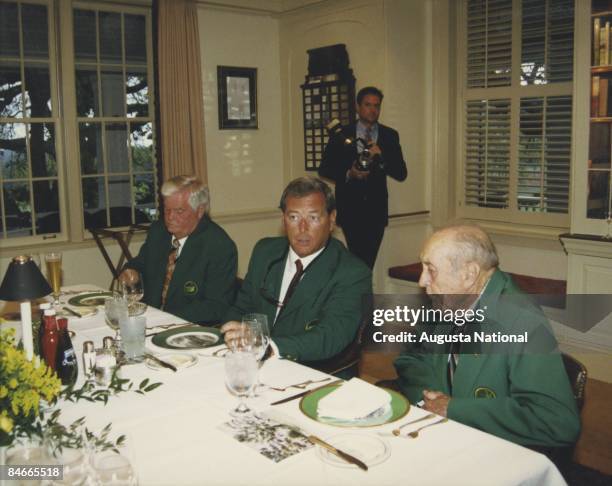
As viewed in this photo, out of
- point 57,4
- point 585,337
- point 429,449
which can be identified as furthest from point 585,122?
point 57,4

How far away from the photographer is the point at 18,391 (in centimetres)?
119

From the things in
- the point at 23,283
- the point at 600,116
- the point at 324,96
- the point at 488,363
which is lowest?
the point at 488,363

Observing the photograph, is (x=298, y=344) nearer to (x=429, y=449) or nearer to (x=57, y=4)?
(x=429, y=449)

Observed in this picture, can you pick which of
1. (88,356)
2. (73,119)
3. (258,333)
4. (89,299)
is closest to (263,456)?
(258,333)

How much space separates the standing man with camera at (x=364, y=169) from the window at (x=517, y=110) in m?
0.78

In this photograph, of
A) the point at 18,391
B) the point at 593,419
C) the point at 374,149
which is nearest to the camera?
the point at 18,391

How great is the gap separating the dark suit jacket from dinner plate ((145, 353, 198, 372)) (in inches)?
115

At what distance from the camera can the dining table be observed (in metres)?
1.39

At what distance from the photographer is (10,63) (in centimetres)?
498

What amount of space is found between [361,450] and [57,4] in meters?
4.66

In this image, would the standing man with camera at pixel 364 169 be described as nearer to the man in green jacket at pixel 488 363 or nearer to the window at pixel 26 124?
the window at pixel 26 124

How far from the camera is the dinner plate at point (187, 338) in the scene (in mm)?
2316

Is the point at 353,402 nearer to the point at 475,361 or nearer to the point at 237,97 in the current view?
the point at 475,361

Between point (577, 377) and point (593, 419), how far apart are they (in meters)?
2.10
